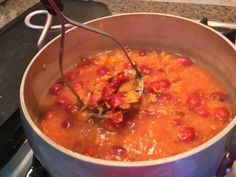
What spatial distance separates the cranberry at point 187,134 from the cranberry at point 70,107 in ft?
0.73

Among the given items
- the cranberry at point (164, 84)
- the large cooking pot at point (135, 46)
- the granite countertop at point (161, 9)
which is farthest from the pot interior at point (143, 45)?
the granite countertop at point (161, 9)

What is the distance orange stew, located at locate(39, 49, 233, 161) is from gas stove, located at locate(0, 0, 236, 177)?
3.0 inches

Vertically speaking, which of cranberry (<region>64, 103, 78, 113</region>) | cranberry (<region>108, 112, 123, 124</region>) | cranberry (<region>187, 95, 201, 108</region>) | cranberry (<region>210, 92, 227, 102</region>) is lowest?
cranberry (<region>210, 92, 227, 102</region>)

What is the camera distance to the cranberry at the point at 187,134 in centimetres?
67

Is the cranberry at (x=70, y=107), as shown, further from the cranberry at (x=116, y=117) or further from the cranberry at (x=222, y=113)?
the cranberry at (x=222, y=113)

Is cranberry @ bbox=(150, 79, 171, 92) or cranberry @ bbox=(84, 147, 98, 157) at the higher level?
cranberry @ bbox=(84, 147, 98, 157)

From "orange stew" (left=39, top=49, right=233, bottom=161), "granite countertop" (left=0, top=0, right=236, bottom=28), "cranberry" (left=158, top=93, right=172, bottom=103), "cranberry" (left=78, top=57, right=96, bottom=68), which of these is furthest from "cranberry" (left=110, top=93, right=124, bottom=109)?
"granite countertop" (left=0, top=0, right=236, bottom=28)

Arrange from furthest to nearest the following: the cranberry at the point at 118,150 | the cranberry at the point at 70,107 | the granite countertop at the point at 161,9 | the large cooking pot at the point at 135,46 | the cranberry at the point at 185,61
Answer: the granite countertop at the point at 161,9, the cranberry at the point at 185,61, the cranberry at the point at 70,107, the cranberry at the point at 118,150, the large cooking pot at the point at 135,46

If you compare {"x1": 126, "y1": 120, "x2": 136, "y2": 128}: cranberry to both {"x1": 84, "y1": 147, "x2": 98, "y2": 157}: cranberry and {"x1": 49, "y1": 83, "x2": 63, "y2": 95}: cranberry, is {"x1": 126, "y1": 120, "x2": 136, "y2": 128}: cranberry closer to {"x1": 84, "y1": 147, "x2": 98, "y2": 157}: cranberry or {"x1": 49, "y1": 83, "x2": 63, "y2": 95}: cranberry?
{"x1": 84, "y1": 147, "x2": 98, "y2": 157}: cranberry

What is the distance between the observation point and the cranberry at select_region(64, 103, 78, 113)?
75cm

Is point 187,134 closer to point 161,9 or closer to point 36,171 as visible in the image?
point 36,171

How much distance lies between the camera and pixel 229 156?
604mm

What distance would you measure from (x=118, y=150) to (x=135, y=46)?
0.33 m

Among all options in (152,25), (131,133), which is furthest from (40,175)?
(152,25)
